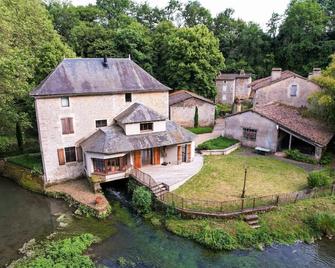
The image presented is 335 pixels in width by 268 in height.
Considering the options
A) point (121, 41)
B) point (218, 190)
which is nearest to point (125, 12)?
point (121, 41)

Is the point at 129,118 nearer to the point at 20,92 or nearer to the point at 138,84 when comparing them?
the point at 138,84

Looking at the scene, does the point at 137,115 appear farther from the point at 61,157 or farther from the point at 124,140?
the point at 61,157

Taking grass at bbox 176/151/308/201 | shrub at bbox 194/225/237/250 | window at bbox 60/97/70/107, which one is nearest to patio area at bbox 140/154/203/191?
grass at bbox 176/151/308/201

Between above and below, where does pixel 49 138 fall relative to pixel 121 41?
below

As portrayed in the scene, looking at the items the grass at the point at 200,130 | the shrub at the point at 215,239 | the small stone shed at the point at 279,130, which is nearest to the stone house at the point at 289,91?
the small stone shed at the point at 279,130

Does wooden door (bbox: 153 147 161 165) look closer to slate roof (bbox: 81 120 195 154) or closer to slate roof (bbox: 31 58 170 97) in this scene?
slate roof (bbox: 81 120 195 154)
